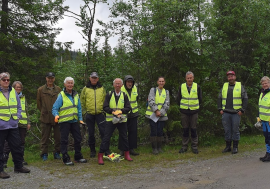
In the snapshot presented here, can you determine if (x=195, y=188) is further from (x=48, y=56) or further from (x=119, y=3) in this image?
(x=48, y=56)

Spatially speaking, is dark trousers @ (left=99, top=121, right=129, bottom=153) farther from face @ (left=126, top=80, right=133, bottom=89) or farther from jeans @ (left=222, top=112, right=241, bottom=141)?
jeans @ (left=222, top=112, right=241, bottom=141)

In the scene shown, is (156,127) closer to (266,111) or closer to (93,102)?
(93,102)

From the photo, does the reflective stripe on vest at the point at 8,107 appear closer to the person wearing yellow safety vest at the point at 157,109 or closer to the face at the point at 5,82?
the face at the point at 5,82

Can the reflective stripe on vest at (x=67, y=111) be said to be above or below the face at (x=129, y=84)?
below

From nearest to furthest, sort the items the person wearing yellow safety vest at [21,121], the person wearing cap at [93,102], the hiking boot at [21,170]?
the hiking boot at [21,170]
the person wearing yellow safety vest at [21,121]
the person wearing cap at [93,102]

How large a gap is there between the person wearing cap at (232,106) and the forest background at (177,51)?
118cm

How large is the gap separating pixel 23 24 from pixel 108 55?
24.5 ft

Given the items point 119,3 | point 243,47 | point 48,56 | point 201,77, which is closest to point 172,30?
point 201,77

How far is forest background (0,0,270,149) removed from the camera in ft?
28.7

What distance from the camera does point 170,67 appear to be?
8992 millimetres

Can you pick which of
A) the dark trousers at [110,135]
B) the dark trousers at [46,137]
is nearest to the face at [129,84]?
the dark trousers at [110,135]

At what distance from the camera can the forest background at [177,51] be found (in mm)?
8758

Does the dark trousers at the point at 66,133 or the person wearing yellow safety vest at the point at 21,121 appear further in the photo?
the person wearing yellow safety vest at the point at 21,121

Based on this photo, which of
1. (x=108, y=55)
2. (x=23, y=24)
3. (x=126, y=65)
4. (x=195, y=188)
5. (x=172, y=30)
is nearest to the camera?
(x=195, y=188)
